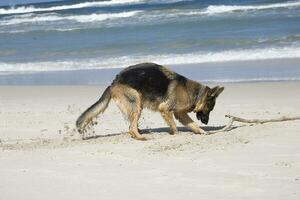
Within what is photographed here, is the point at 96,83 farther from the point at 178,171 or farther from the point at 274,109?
the point at 178,171

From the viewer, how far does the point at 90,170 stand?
7480 millimetres

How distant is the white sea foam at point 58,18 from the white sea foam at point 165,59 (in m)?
14.9

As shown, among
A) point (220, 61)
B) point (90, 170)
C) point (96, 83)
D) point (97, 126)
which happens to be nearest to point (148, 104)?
point (97, 126)

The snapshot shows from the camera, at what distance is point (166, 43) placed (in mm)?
22359

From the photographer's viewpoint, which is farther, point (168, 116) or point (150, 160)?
point (168, 116)

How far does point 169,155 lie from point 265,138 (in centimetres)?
137

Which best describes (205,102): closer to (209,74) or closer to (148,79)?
(148,79)

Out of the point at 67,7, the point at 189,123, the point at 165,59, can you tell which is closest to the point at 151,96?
the point at 189,123

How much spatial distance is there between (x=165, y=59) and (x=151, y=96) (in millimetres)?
9811

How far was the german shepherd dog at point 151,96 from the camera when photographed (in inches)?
374

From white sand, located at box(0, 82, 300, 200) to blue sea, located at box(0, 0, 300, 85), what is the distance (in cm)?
520

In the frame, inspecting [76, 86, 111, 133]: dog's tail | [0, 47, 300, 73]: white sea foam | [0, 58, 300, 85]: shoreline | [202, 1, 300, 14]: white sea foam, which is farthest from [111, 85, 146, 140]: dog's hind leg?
[202, 1, 300, 14]: white sea foam

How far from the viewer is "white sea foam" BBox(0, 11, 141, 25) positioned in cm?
3581

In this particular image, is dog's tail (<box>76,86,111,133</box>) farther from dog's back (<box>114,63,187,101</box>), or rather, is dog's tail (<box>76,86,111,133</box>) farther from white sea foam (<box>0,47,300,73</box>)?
white sea foam (<box>0,47,300,73</box>)
